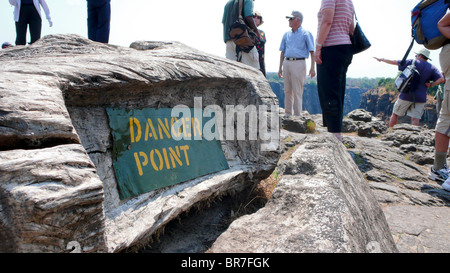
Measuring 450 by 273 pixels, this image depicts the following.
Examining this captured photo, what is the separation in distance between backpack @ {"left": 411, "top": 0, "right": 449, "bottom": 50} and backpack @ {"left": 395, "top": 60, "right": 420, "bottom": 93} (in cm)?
349

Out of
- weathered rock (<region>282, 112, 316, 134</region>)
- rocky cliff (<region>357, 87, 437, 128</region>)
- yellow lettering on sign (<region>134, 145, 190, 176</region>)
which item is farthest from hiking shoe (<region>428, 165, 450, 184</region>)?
rocky cliff (<region>357, 87, 437, 128</region>)

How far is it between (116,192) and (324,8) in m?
3.47

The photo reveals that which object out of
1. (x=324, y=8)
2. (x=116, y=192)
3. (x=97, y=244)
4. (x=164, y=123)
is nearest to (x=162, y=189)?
(x=116, y=192)

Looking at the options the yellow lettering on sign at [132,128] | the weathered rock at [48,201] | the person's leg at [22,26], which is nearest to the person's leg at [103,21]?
the person's leg at [22,26]

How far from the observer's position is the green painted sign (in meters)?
2.01

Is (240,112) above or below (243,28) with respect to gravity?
below

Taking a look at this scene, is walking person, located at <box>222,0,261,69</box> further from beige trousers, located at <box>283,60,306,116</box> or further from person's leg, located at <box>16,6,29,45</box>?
person's leg, located at <box>16,6,29,45</box>

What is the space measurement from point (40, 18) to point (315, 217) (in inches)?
205

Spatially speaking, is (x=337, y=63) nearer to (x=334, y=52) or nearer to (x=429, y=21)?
(x=334, y=52)

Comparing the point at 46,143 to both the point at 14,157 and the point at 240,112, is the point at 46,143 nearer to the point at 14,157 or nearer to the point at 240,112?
the point at 14,157

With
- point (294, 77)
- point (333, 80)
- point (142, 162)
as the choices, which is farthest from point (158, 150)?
point (294, 77)

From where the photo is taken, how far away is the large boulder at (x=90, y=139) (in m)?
1.22

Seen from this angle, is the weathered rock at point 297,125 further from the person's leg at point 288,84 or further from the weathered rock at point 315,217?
the weathered rock at point 315,217

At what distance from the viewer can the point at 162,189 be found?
83.5 inches
